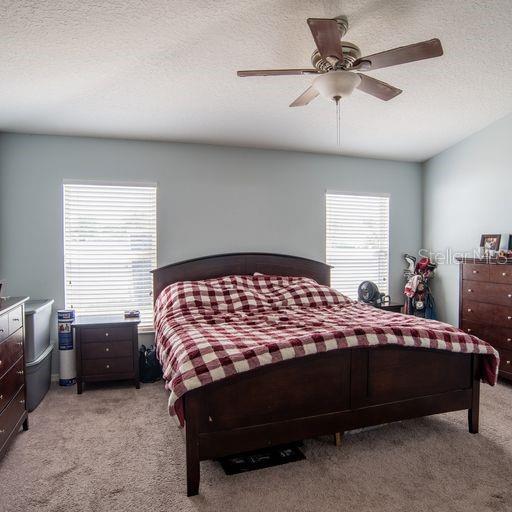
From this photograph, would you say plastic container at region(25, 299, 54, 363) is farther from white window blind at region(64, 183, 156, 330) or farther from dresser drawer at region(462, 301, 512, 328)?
dresser drawer at region(462, 301, 512, 328)

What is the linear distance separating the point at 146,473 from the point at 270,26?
9.25 ft

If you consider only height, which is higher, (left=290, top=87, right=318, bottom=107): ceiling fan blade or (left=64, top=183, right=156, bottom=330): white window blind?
(left=290, top=87, right=318, bottom=107): ceiling fan blade

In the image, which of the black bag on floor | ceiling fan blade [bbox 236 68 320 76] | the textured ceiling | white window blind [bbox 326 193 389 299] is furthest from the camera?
white window blind [bbox 326 193 389 299]

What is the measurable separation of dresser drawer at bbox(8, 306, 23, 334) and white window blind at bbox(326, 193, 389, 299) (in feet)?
10.8

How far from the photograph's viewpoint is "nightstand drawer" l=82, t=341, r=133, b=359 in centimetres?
348

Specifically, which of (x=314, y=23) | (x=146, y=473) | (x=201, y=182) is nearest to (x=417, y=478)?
(x=146, y=473)

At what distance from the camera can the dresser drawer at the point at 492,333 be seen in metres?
3.53

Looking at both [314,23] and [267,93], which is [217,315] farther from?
[314,23]

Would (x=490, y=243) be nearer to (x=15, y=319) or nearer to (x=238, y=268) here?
(x=238, y=268)

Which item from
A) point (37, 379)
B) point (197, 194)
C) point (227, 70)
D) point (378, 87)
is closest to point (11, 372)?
Answer: point (37, 379)

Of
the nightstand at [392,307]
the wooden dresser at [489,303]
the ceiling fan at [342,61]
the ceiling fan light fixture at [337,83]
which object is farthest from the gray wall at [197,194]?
the ceiling fan light fixture at [337,83]

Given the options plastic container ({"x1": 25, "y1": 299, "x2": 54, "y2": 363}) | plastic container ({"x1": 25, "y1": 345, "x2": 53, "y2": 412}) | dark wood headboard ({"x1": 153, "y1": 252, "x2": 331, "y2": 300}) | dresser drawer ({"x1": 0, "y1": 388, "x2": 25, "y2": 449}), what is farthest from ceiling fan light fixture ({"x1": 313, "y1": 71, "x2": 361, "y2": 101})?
plastic container ({"x1": 25, "y1": 345, "x2": 53, "y2": 412})

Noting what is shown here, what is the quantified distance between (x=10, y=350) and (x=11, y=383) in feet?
0.69

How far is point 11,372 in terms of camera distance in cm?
241
